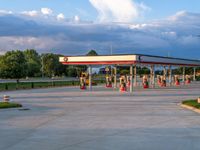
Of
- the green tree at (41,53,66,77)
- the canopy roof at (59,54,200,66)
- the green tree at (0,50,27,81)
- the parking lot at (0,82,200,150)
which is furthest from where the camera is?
the green tree at (41,53,66,77)

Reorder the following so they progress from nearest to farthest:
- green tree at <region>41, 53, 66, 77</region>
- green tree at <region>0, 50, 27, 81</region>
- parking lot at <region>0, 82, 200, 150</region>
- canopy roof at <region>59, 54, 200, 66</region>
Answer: parking lot at <region>0, 82, 200, 150</region> → canopy roof at <region>59, 54, 200, 66</region> → green tree at <region>0, 50, 27, 81</region> → green tree at <region>41, 53, 66, 77</region>

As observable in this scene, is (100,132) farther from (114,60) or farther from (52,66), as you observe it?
(52,66)

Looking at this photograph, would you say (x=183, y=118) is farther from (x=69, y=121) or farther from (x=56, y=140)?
(x=56, y=140)

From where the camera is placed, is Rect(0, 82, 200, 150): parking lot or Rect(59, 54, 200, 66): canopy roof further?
Rect(59, 54, 200, 66): canopy roof

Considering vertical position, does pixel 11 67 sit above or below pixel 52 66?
below

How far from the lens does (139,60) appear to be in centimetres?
4856

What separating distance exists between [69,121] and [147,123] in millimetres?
3110

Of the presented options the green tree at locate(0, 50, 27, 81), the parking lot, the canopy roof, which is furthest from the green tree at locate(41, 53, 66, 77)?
the parking lot

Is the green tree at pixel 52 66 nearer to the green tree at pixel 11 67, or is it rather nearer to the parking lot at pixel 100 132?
the green tree at pixel 11 67

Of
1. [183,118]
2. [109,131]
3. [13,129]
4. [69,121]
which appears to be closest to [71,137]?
[109,131]

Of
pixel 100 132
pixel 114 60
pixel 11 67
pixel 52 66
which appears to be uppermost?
pixel 52 66

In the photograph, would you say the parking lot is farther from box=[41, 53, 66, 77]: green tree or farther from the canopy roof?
box=[41, 53, 66, 77]: green tree

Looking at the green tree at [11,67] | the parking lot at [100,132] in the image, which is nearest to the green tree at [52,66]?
the green tree at [11,67]

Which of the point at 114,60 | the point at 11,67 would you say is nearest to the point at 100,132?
the point at 114,60
